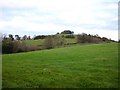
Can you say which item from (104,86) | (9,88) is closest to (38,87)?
(9,88)

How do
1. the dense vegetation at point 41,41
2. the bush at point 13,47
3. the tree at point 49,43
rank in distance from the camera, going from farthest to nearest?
1. the tree at point 49,43
2. the dense vegetation at point 41,41
3. the bush at point 13,47

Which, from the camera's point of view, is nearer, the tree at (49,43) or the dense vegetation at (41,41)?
the dense vegetation at (41,41)

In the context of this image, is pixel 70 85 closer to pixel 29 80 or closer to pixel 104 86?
pixel 104 86

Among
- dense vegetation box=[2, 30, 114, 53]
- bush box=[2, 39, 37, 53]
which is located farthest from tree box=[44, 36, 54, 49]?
bush box=[2, 39, 37, 53]

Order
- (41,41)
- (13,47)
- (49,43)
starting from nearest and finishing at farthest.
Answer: (13,47)
(49,43)
(41,41)

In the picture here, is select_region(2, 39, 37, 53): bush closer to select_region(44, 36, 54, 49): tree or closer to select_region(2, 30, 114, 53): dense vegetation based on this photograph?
select_region(2, 30, 114, 53): dense vegetation

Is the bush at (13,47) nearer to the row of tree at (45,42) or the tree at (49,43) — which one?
the row of tree at (45,42)

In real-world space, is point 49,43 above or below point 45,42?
below

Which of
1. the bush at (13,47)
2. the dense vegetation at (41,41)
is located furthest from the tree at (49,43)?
the bush at (13,47)

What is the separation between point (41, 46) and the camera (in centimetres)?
8994

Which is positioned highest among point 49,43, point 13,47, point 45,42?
point 45,42

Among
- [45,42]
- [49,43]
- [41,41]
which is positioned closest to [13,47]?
[49,43]

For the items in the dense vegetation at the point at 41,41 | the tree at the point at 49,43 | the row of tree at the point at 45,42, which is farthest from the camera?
the tree at the point at 49,43

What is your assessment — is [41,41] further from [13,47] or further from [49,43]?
[13,47]
